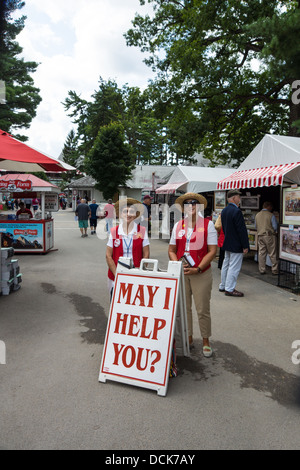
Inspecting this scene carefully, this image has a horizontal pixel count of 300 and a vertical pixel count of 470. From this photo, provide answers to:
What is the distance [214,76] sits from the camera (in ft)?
55.4

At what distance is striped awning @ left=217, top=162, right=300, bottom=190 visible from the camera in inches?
306

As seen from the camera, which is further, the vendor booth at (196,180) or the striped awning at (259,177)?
the vendor booth at (196,180)

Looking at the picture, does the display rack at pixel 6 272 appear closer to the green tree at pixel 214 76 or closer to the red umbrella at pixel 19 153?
the red umbrella at pixel 19 153

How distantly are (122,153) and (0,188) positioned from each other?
25.0 metres

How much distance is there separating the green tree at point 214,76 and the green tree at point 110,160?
45.7 ft

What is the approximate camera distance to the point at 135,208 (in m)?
4.15

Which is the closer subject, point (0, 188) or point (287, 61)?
point (287, 61)

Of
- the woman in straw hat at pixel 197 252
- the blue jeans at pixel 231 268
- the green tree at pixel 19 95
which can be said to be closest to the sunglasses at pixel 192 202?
the woman in straw hat at pixel 197 252

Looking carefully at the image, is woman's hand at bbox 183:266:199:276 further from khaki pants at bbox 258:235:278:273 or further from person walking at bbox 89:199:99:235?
person walking at bbox 89:199:99:235

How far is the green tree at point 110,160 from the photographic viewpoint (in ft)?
112

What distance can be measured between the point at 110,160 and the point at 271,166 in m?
26.9

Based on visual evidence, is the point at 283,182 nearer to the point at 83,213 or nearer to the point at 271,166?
the point at 271,166

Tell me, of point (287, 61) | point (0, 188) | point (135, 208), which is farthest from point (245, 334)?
point (0, 188)
